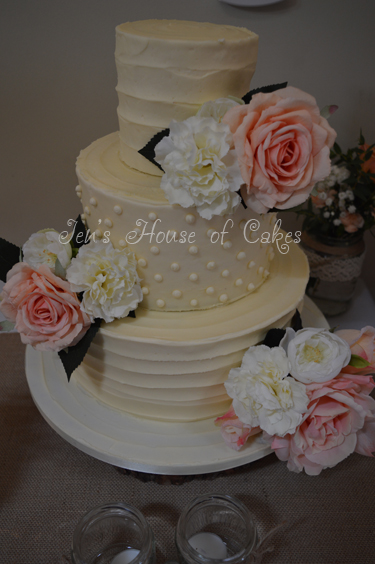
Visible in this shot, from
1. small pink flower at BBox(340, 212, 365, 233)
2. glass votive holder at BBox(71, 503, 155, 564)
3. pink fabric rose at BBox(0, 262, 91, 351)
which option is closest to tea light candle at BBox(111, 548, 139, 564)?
glass votive holder at BBox(71, 503, 155, 564)

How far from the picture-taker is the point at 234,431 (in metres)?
1.09

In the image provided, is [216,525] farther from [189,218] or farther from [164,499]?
[189,218]

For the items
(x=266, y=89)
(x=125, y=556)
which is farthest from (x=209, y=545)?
(x=266, y=89)

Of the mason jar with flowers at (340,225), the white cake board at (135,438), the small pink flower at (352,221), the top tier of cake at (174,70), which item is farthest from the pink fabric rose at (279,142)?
the small pink flower at (352,221)

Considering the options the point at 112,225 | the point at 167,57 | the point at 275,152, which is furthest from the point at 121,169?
the point at 275,152

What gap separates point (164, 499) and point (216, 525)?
0.85 ft

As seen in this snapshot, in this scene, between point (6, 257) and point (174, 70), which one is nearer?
point (174, 70)

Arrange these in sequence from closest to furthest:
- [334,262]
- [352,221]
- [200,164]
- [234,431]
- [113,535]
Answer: [200,164]
[113,535]
[234,431]
[352,221]
[334,262]

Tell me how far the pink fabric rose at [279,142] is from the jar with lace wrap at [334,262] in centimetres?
89

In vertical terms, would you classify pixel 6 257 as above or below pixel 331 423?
above

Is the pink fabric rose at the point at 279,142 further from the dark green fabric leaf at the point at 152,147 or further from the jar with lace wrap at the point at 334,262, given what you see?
the jar with lace wrap at the point at 334,262

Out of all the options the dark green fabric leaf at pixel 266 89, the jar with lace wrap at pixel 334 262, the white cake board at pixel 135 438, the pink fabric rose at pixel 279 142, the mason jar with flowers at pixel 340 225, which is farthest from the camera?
the jar with lace wrap at pixel 334 262

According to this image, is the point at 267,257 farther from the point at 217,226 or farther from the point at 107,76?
the point at 107,76

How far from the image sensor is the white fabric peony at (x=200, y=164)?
34.8 inches
